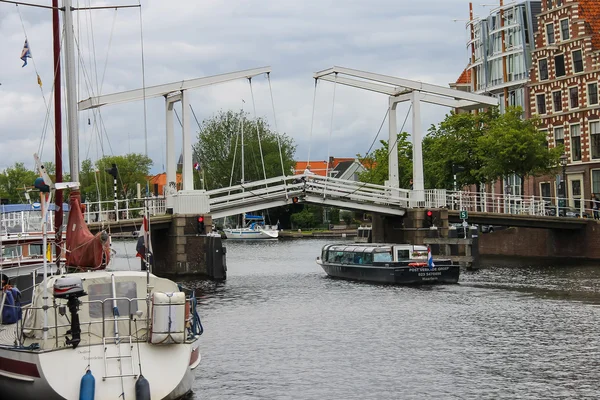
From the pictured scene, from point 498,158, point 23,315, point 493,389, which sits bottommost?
point 493,389

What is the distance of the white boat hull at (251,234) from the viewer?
106 m

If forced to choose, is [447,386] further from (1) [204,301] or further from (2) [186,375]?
(1) [204,301]

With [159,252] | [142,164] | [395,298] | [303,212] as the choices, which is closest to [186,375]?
[395,298]

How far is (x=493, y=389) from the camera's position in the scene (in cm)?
2078

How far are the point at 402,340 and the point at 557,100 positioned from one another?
139 ft

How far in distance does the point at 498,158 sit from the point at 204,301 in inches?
1082

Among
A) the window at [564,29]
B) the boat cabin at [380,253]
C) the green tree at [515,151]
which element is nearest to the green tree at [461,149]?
the green tree at [515,151]

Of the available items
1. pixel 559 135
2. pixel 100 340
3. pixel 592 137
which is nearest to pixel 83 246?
pixel 100 340

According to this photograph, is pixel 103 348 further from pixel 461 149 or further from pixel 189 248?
pixel 461 149

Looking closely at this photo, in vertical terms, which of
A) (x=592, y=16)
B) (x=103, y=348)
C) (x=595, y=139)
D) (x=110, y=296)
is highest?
(x=592, y=16)

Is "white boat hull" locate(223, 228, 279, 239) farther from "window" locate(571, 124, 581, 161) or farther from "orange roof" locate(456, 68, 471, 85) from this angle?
"window" locate(571, 124, 581, 161)

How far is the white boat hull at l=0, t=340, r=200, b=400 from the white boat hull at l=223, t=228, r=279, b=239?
8753cm

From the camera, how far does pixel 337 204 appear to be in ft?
172

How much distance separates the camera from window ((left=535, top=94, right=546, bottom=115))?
220 ft
